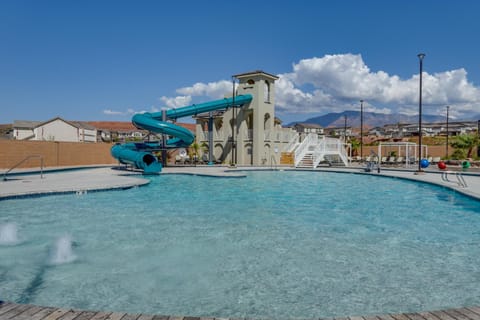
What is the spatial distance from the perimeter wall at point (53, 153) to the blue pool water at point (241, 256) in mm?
15061

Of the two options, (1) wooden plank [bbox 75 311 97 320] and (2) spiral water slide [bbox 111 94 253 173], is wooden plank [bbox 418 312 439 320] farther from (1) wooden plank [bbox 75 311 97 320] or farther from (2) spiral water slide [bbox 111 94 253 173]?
(2) spiral water slide [bbox 111 94 253 173]

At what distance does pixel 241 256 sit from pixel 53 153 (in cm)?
2446

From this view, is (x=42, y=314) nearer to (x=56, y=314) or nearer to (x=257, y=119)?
(x=56, y=314)

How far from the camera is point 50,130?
65.9 m

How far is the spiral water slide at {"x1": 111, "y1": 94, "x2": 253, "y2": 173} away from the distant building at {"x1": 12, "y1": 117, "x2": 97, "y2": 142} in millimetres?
45731

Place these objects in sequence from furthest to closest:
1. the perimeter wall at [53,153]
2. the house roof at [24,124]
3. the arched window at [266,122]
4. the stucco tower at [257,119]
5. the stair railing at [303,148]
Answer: the house roof at [24,124] < the arched window at [266,122] < the stucco tower at [257,119] < the stair railing at [303,148] < the perimeter wall at [53,153]

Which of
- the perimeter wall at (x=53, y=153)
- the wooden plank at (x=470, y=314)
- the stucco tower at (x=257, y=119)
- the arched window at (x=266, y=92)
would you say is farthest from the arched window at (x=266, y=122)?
the wooden plank at (x=470, y=314)

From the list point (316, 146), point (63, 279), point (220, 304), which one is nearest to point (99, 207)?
point (63, 279)

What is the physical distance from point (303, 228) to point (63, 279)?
4.88 m

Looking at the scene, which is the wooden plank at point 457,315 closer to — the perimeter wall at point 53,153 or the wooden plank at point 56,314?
the wooden plank at point 56,314

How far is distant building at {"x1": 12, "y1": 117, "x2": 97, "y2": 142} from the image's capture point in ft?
215

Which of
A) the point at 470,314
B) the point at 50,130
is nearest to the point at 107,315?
the point at 470,314

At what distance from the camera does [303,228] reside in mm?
7766

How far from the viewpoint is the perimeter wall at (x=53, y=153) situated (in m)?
23.1
